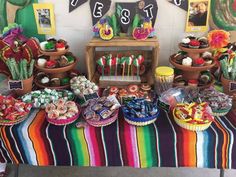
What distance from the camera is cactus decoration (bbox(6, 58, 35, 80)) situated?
4.00 feet

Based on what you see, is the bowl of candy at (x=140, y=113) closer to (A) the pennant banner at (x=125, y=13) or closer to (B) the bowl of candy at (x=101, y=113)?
(B) the bowl of candy at (x=101, y=113)

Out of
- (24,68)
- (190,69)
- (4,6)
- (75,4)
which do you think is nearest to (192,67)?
(190,69)

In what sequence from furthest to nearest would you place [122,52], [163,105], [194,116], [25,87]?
[122,52], [25,87], [163,105], [194,116]

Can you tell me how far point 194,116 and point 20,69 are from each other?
0.84 metres

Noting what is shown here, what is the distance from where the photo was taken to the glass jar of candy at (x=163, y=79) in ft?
4.03

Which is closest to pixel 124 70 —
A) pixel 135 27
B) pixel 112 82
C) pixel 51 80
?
pixel 112 82

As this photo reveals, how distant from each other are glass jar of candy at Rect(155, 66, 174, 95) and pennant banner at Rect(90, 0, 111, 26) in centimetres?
45

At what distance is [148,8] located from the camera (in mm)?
1371

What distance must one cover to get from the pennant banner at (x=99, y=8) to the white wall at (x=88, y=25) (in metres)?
0.02

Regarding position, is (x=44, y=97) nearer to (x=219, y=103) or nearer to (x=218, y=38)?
(x=219, y=103)

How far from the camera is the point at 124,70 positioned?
1423 mm

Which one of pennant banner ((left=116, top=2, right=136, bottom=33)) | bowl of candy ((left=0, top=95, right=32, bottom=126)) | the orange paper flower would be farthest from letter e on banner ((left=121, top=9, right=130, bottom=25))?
bowl of candy ((left=0, top=95, right=32, bottom=126))

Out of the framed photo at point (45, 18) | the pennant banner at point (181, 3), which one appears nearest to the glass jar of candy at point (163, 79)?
the pennant banner at point (181, 3)

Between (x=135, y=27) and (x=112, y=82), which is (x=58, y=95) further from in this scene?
(x=135, y=27)
